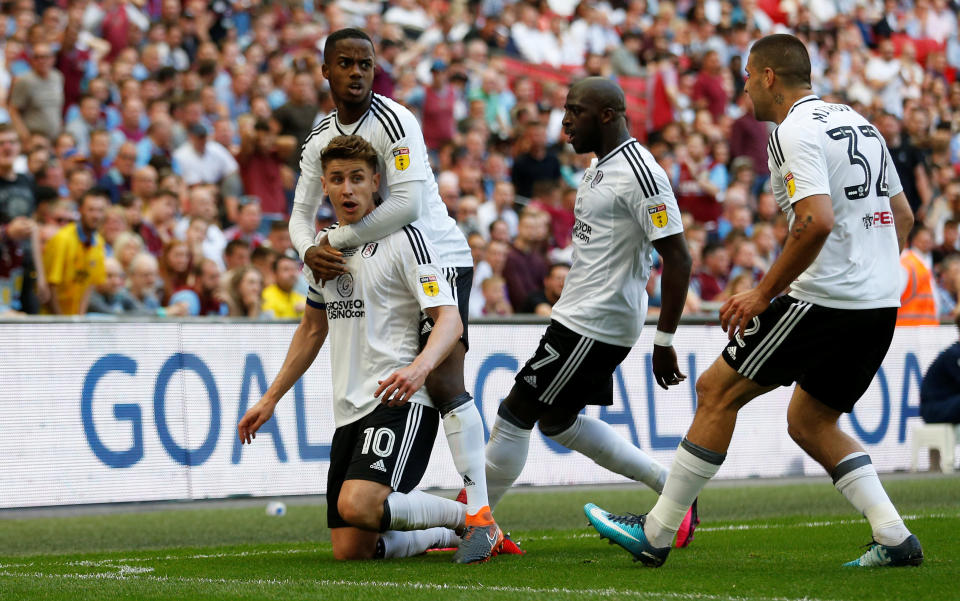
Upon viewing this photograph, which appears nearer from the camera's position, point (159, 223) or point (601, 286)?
A: point (601, 286)

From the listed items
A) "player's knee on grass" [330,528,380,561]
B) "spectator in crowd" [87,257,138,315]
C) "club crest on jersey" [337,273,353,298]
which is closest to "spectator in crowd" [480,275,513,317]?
"spectator in crowd" [87,257,138,315]

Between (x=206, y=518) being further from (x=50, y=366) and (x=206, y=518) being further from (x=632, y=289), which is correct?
(x=632, y=289)

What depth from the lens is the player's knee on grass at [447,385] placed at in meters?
6.48

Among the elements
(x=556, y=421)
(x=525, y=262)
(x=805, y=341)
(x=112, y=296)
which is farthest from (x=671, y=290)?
Result: (x=525, y=262)

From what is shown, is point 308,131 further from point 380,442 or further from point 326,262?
point 380,442

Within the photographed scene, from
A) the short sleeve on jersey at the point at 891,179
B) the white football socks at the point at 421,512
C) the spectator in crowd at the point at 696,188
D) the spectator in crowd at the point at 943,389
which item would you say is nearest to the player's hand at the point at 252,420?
the white football socks at the point at 421,512

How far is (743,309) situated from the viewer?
5445mm

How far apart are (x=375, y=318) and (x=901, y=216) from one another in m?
2.43

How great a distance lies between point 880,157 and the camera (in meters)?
5.91

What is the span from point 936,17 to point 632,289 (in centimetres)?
2219

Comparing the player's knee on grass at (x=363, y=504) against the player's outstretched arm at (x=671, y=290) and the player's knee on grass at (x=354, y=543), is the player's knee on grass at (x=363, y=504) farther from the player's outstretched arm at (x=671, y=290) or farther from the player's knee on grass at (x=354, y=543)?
the player's outstretched arm at (x=671, y=290)

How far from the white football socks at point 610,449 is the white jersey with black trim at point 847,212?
1781mm

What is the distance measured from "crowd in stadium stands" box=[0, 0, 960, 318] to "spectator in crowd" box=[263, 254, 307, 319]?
0.06 feet

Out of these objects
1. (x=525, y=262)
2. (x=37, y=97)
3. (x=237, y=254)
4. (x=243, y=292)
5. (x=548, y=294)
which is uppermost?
(x=37, y=97)
